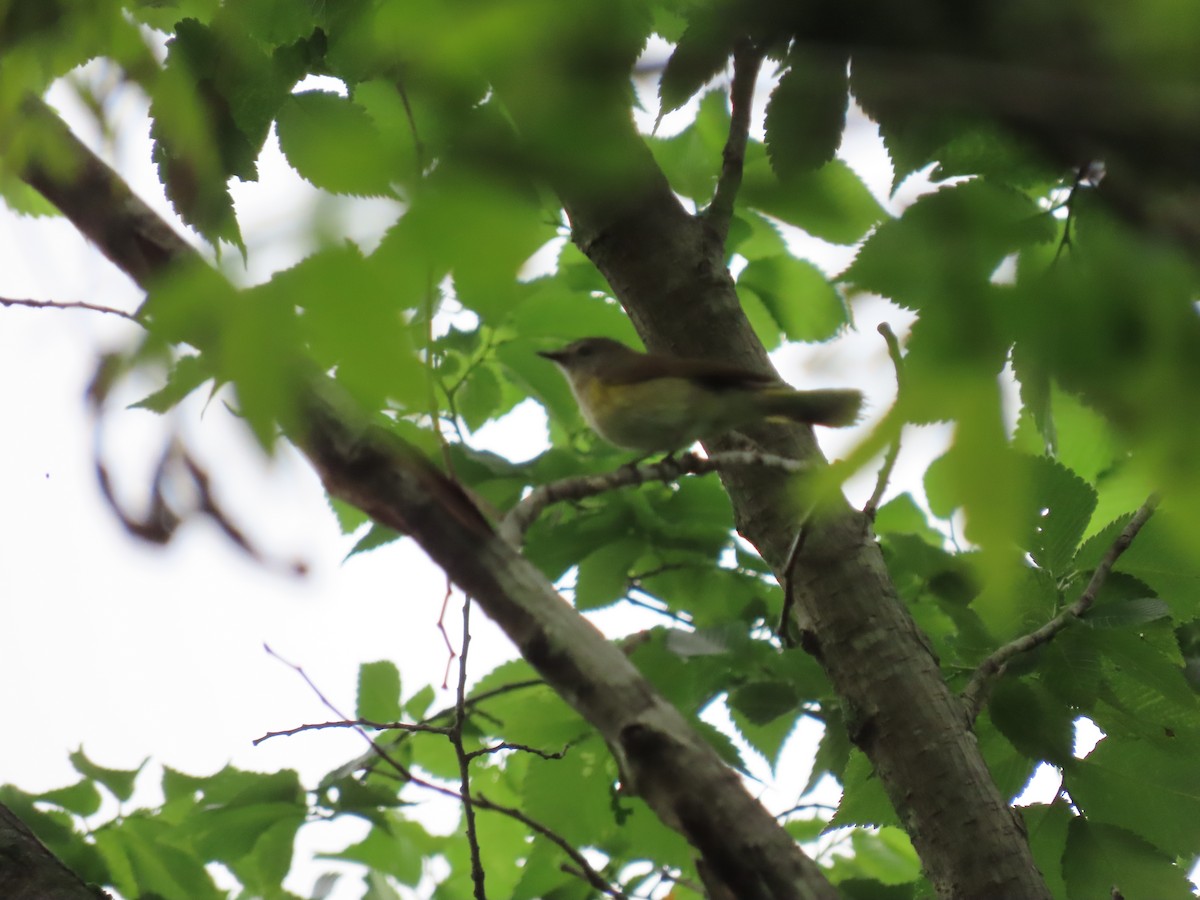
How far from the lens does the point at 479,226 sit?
0.79m

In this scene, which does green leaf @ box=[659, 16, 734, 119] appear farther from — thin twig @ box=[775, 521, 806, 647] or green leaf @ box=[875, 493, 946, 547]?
green leaf @ box=[875, 493, 946, 547]

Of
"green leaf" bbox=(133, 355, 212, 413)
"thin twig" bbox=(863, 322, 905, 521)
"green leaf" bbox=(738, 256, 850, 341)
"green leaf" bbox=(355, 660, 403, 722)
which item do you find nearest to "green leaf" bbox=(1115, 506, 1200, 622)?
"thin twig" bbox=(863, 322, 905, 521)

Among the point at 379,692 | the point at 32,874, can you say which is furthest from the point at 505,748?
the point at 379,692

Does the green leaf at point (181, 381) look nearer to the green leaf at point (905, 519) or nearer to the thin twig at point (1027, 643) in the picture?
the thin twig at point (1027, 643)

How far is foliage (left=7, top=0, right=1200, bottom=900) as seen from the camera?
2.60 feet

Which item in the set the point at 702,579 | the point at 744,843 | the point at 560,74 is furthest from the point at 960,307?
the point at 702,579

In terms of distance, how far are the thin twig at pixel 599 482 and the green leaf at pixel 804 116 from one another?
64 cm

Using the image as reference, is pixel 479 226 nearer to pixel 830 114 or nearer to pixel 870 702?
pixel 830 114

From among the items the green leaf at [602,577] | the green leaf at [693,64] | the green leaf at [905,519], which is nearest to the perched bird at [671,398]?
the green leaf at [602,577]

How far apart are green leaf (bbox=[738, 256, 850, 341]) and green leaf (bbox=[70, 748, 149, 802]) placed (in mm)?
2561

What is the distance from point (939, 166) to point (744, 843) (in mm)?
A: 1436

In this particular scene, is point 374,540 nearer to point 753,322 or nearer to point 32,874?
point 32,874

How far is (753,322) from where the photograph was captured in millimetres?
3627

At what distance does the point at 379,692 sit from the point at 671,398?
1502 millimetres
